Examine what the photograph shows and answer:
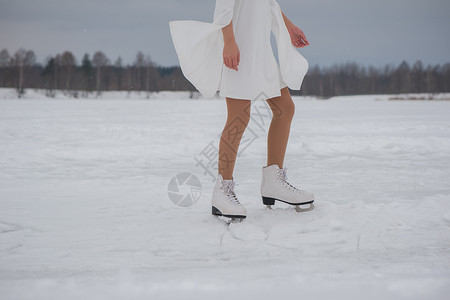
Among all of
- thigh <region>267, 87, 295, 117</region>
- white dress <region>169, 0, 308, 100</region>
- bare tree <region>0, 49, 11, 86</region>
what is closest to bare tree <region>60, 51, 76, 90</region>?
bare tree <region>0, 49, 11, 86</region>

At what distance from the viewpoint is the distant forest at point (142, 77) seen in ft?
161

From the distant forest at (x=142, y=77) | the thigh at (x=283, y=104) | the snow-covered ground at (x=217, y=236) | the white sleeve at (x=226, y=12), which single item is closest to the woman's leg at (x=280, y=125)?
the thigh at (x=283, y=104)

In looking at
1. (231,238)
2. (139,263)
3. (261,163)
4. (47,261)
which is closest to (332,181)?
(261,163)

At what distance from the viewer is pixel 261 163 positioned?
439cm

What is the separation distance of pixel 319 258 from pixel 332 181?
178 cm

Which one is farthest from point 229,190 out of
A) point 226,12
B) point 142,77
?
point 142,77

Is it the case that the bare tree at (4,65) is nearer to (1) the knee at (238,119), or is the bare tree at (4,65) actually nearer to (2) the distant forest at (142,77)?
(2) the distant forest at (142,77)

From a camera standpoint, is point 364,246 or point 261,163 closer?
point 364,246

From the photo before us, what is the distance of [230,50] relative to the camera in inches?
80.6

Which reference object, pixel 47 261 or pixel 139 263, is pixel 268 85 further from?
pixel 47 261

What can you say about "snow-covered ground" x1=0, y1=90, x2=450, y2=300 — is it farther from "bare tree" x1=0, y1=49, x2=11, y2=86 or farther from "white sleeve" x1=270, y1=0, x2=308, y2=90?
"bare tree" x1=0, y1=49, x2=11, y2=86

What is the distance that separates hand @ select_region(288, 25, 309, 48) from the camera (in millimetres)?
2375

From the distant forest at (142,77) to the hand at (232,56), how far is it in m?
41.8

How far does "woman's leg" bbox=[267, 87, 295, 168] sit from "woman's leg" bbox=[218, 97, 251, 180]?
0.68 ft
